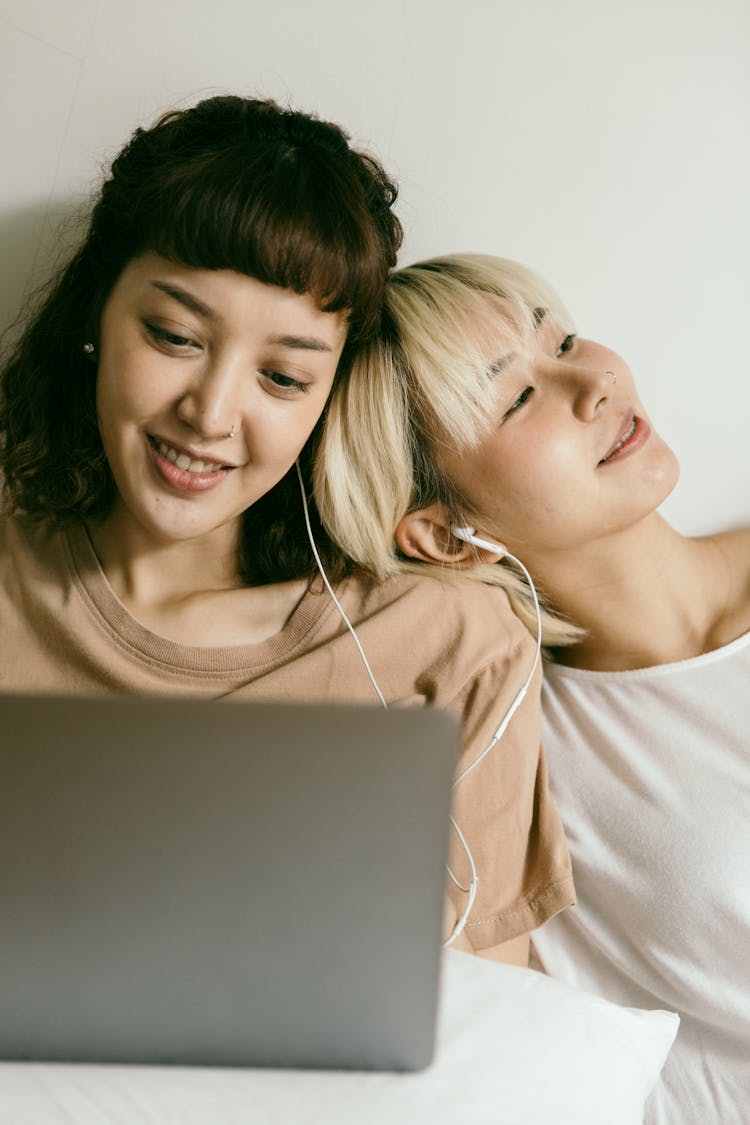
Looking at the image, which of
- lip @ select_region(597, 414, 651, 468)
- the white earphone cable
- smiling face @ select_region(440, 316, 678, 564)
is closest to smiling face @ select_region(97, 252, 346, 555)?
the white earphone cable

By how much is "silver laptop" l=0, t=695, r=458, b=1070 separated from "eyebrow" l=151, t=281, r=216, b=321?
508 mm

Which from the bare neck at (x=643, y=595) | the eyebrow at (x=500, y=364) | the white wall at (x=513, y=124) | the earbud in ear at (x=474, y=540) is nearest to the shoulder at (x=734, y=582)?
the bare neck at (x=643, y=595)

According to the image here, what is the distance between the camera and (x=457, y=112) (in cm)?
136

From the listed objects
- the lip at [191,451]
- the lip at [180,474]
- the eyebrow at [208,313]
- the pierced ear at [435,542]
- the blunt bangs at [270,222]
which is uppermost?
the blunt bangs at [270,222]

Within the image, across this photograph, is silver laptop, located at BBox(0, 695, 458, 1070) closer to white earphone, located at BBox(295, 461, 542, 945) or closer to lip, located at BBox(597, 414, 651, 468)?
white earphone, located at BBox(295, 461, 542, 945)

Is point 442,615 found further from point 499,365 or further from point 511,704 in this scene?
point 499,365

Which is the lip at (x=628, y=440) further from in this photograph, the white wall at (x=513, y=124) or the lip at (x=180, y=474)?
the lip at (x=180, y=474)

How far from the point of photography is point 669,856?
1228 mm

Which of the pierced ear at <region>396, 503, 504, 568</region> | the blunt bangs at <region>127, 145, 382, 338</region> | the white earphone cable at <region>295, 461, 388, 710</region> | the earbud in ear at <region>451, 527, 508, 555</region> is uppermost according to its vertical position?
the blunt bangs at <region>127, 145, 382, 338</region>

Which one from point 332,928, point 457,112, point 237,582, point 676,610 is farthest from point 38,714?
point 457,112

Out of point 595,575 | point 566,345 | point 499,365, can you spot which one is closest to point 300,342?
point 499,365

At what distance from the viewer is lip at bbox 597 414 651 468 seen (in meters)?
1.23

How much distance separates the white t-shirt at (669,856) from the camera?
1.20 m

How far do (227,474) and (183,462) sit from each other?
0.16 ft
